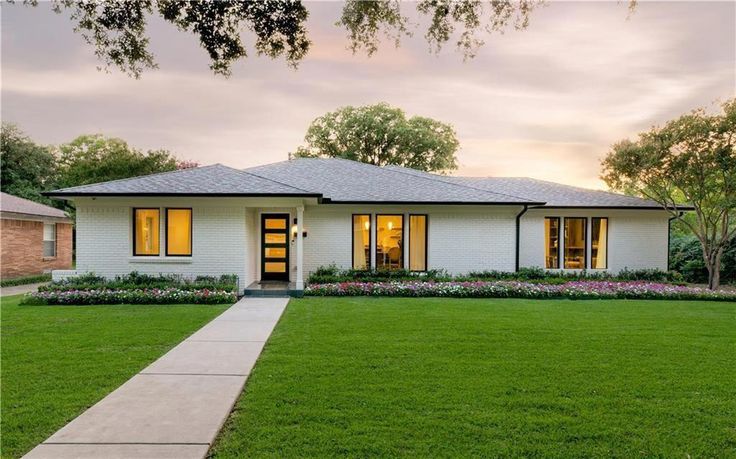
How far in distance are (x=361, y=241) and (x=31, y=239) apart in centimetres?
1479

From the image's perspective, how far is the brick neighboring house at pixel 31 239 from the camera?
→ 17.2 meters

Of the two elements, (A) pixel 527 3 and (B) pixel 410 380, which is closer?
(B) pixel 410 380

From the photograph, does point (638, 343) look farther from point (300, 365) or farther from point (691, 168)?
point (691, 168)

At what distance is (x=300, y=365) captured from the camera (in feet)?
17.9

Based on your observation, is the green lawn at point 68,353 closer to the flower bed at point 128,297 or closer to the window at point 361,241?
the flower bed at point 128,297

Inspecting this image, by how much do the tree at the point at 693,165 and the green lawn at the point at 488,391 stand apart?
275 inches

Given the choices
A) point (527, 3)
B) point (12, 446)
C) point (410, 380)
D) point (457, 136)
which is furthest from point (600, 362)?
point (457, 136)

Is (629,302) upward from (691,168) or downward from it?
downward

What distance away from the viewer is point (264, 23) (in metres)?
5.46

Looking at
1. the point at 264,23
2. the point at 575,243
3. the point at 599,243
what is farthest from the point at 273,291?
the point at 599,243

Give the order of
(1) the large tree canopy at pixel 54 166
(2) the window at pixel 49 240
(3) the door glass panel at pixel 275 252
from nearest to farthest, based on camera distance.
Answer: (3) the door glass panel at pixel 275 252, (2) the window at pixel 49 240, (1) the large tree canopy at pixel 54 166

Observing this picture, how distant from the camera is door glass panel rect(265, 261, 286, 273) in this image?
14531 millimetres

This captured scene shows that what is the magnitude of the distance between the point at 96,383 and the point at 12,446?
4.76ft

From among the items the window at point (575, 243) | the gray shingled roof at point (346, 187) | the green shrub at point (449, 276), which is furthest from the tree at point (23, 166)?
the window at point (575, 243)
